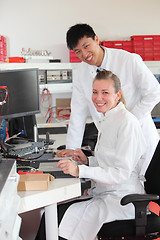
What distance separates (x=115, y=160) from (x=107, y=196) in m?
0.18

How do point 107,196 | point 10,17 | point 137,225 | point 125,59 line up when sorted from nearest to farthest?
point 137,225
point 107,196
point 125,59
point 10,17

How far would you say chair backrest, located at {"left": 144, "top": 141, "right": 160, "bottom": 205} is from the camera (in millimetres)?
1497

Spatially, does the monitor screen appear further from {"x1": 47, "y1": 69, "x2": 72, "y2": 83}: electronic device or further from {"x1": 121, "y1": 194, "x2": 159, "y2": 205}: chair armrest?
{"x1": 47, "y1": 69, "x2": 72, "y2": 83}: electronic device

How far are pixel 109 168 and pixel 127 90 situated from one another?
725mm

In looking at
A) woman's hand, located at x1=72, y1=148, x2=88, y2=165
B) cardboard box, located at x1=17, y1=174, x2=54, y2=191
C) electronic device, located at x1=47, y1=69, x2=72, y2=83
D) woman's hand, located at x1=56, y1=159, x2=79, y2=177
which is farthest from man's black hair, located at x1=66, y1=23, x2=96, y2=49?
electronic device, located at x1=47, y1=69, x2=72, y2=83

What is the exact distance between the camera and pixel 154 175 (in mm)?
1523

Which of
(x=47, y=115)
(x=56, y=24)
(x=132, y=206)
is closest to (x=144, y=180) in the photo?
(x=132, y=206)

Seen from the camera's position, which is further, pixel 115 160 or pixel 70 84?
pixel 70 84

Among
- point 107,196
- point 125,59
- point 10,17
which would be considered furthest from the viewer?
point 10,17

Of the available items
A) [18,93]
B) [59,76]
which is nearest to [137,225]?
[18,93]

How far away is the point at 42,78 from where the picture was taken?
3.32 meters

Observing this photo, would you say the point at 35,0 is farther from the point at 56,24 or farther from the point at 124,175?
the point at 124,175

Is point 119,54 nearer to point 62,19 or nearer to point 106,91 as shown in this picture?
point 106,91

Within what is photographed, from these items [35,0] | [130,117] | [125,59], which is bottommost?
[130,117]
